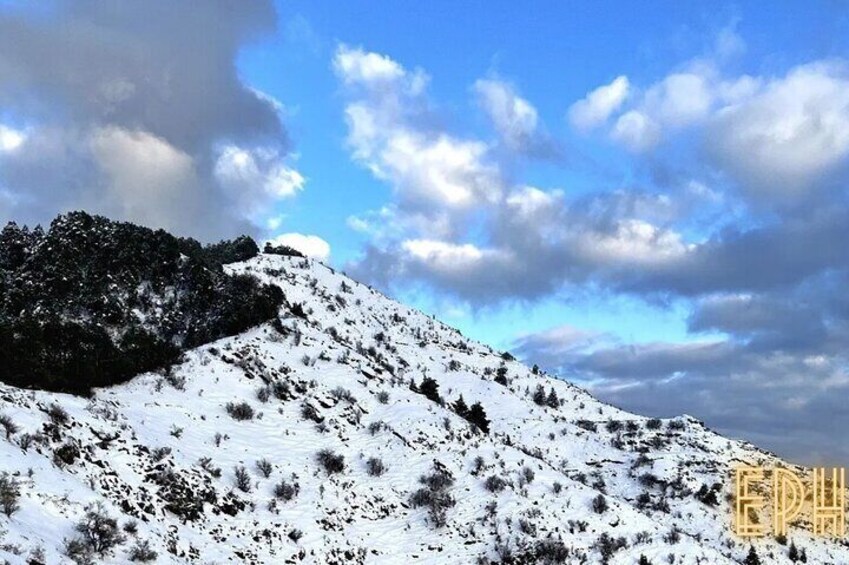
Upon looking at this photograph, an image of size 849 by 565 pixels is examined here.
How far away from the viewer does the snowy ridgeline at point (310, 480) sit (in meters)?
19.6

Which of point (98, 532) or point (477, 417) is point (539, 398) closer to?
point (477, 417)

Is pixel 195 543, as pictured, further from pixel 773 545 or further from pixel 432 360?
pixel 432 360

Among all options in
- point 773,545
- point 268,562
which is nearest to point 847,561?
point 773,545

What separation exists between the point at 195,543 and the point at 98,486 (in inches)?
147

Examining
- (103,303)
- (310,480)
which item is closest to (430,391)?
(310,480)

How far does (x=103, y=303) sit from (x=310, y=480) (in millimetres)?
14955

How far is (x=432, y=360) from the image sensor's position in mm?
61938

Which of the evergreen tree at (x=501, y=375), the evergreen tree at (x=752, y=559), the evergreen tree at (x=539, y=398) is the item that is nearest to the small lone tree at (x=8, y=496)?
the evergreen tree at (x=752, y=559)

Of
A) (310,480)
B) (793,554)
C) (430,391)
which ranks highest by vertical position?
(430,391)

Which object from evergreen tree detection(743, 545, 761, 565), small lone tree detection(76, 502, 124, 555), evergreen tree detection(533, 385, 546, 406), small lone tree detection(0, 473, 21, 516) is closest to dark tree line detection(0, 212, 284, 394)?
small lone tree detection(0, 473, 21, 516)

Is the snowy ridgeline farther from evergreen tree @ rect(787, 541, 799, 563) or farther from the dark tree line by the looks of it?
the dark tree line

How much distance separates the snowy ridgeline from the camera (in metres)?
19.6

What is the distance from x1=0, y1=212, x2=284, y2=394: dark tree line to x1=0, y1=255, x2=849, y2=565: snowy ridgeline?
1351 mm

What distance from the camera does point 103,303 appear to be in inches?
1302
